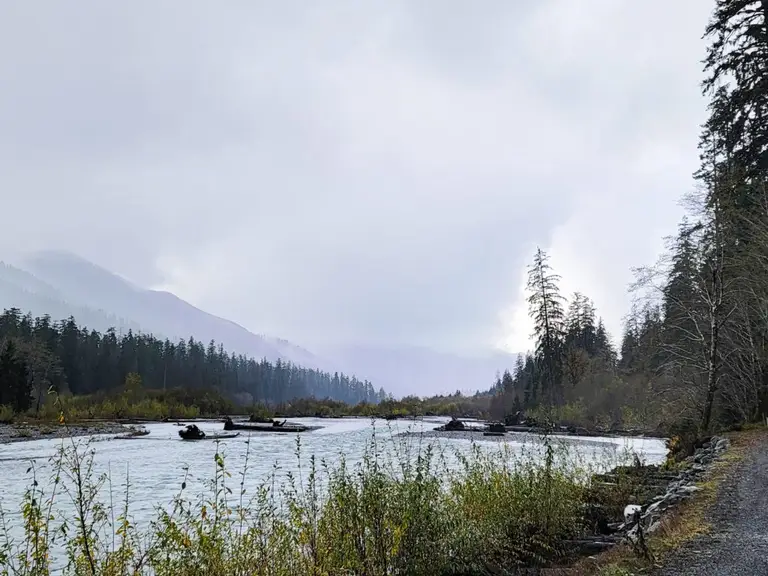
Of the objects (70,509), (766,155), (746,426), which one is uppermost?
(766,155)

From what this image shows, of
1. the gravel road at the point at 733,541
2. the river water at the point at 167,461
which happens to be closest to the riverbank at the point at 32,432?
the river water at the point at 167,461

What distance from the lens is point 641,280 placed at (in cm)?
1786

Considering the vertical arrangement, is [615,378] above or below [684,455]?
above

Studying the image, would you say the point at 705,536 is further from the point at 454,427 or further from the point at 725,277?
the point at 454,427

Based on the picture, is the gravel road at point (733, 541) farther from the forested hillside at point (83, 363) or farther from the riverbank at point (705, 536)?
the forested hillside at point (83, 363)

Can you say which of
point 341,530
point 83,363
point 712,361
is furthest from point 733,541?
point 83,363

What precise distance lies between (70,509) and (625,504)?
1147 centimetres

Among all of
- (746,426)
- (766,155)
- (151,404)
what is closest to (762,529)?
(746,426)

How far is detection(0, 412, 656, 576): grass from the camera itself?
471 cm

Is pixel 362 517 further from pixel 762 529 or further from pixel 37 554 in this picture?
pixel 762 529

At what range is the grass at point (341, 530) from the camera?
15.5 ft

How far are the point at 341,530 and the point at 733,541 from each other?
431 cm

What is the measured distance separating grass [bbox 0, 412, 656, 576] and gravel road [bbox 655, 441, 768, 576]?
2.38 meters

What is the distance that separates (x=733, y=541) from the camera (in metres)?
6.03
